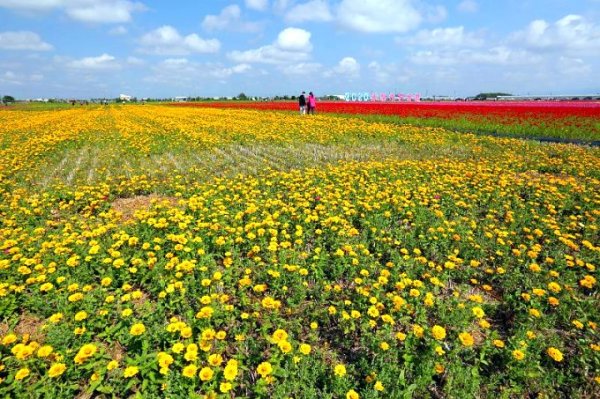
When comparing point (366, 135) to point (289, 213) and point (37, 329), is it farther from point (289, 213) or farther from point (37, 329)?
point (37, 329)

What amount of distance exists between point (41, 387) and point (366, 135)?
16.4 m

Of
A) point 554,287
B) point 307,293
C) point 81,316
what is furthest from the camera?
point 307,293

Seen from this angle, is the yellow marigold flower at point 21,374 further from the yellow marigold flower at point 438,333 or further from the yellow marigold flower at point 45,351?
the yellow marigold flower at point 438,333

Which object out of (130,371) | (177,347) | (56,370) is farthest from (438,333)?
(56,370)

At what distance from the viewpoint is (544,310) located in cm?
391

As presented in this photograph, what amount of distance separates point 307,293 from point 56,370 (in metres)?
2.58

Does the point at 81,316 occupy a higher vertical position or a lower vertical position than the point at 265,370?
higher

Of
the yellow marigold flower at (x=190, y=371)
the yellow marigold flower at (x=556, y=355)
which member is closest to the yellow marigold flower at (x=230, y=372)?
the yellow marigold flower at (x=190, y=371)

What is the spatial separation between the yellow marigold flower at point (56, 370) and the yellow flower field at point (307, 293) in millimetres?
15

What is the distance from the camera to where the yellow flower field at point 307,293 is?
114 inches

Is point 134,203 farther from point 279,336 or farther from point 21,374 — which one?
point 279,336

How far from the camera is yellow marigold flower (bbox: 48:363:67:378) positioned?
8.72 feet

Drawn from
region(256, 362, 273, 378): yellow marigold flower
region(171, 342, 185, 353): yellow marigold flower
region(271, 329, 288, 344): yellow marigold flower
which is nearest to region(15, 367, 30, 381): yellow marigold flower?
region(171, 342, 185, 353): yellow marigold flower

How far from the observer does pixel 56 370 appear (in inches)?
106
